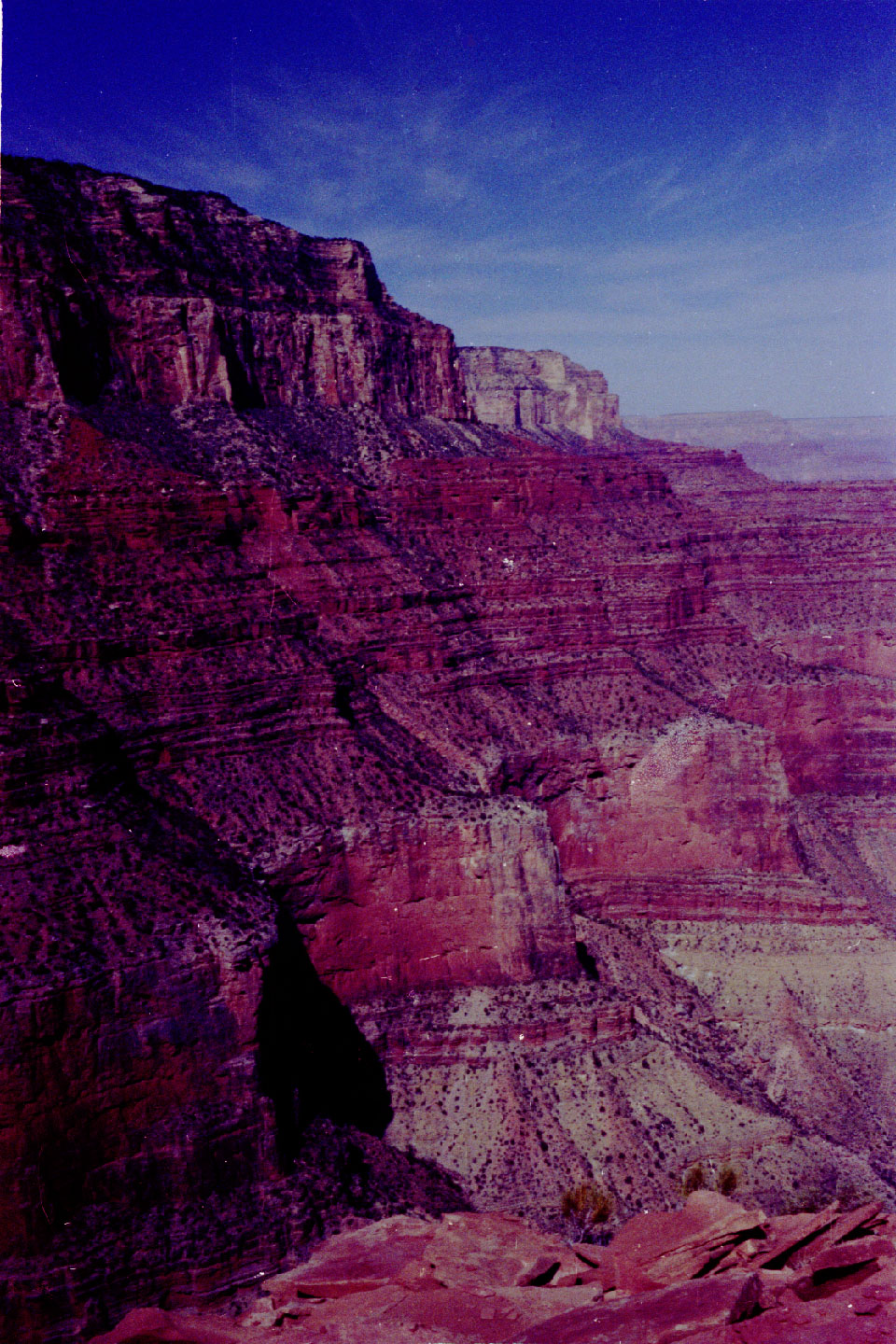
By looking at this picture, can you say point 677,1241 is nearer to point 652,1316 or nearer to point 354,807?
point 652,1316

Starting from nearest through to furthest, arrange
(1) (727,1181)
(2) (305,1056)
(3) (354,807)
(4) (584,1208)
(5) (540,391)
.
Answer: (4) (584,1208) → (1) (727,1181) → (2) (305,1056) → (3) (354,807) → (5) (540,391)

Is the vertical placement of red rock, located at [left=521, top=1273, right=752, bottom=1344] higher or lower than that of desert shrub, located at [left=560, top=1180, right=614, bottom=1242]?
higher

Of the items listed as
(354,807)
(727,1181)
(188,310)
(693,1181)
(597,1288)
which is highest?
(188,310)

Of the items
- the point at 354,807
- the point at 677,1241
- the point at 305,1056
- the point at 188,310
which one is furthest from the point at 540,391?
the point at 677,1241

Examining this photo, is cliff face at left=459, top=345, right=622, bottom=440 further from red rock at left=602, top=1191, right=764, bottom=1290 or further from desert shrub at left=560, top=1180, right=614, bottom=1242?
red rock at left=602, top=1191, right=764, bottom=1290

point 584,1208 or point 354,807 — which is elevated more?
point 354,807

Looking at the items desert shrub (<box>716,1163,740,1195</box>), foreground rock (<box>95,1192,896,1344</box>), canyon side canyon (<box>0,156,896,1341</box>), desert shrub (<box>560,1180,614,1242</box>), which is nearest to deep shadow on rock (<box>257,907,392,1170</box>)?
canyon side canyon (<box>0,156,896,1341</box>)

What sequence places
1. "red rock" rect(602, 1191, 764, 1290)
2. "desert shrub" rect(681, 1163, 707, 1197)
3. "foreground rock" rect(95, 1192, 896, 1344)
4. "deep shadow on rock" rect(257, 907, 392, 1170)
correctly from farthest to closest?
"desert shrub" rect(681, 1163, 707, 1197) → "deep shadow on rock" rect(257, 907, 392, 1170) → "red rock" rect(602, 1191, 764, 1290) → "foreground rock" rect(95, 1192, 896, 1344)
